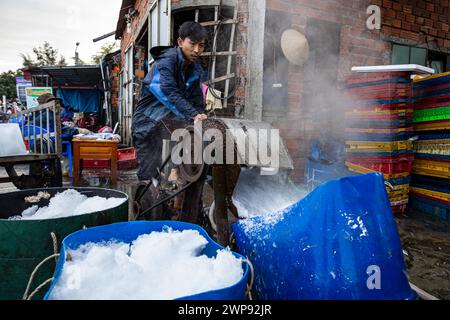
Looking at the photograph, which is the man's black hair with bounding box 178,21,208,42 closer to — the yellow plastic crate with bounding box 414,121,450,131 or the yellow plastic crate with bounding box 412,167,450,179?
the yellow plastic crate with bounding box 414,121,450,131

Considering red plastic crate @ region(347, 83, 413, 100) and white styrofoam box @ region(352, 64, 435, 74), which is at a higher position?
white styrofoam box @ region(352, 64, 435, 74)

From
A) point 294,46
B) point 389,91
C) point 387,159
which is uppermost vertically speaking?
point 294,46

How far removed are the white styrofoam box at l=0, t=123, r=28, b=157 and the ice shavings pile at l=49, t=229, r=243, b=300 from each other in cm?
289

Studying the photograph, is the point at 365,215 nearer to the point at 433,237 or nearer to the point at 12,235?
the point at 12,235

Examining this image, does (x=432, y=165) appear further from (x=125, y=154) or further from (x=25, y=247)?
(x=125, y=154)

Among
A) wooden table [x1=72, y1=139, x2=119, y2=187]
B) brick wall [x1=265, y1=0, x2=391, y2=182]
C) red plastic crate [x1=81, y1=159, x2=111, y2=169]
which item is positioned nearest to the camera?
brick wall [x1=265, y1=0, x2=391, y2=182]

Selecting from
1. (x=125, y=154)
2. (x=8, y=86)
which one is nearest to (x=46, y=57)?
(x=8, y=86)

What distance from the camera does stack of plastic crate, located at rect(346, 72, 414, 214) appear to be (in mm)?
3910

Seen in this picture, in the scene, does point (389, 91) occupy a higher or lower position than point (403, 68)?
lower

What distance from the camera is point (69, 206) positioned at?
2.19 metres

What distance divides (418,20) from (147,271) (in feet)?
24.6

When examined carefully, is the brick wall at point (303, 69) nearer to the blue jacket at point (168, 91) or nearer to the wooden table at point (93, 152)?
the blue jacket at point (168, 91)

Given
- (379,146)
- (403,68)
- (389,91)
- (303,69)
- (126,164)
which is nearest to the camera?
(403,68)

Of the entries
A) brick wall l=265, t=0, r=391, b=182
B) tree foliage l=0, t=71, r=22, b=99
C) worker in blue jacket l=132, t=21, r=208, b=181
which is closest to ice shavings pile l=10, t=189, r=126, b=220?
worker in blue jacket l=132, t=21, r=208, b=181
